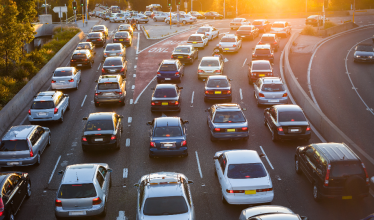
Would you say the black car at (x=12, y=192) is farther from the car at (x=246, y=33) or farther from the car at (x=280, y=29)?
the car at (x=280, y=29)

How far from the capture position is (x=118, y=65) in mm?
29328

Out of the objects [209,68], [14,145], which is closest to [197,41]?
[209,68]

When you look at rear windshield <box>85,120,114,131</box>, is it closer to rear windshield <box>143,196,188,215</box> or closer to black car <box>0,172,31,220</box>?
black car <box>0,172,31,220</box>

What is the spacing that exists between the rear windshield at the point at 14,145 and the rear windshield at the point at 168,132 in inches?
209

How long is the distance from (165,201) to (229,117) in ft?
27.2

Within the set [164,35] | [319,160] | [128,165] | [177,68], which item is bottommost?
[128,165]

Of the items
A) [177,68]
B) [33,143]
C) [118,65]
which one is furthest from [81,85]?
[33,143]

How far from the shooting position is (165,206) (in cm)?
1039

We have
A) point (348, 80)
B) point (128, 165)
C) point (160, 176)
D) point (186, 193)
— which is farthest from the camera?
point (348, 80)

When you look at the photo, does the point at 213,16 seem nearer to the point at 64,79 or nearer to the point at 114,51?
the point at 114,51

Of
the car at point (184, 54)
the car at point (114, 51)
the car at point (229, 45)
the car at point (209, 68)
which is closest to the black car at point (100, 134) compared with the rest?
→ the car at point (209, 68)

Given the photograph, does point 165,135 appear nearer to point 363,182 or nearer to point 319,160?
point 319,160

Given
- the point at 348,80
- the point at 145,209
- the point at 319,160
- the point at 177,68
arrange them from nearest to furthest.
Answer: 1. the point at 145,209
2. the point at 319,160
3. the point at 177,68
4. the point at 348,80

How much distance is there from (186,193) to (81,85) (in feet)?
65.3
